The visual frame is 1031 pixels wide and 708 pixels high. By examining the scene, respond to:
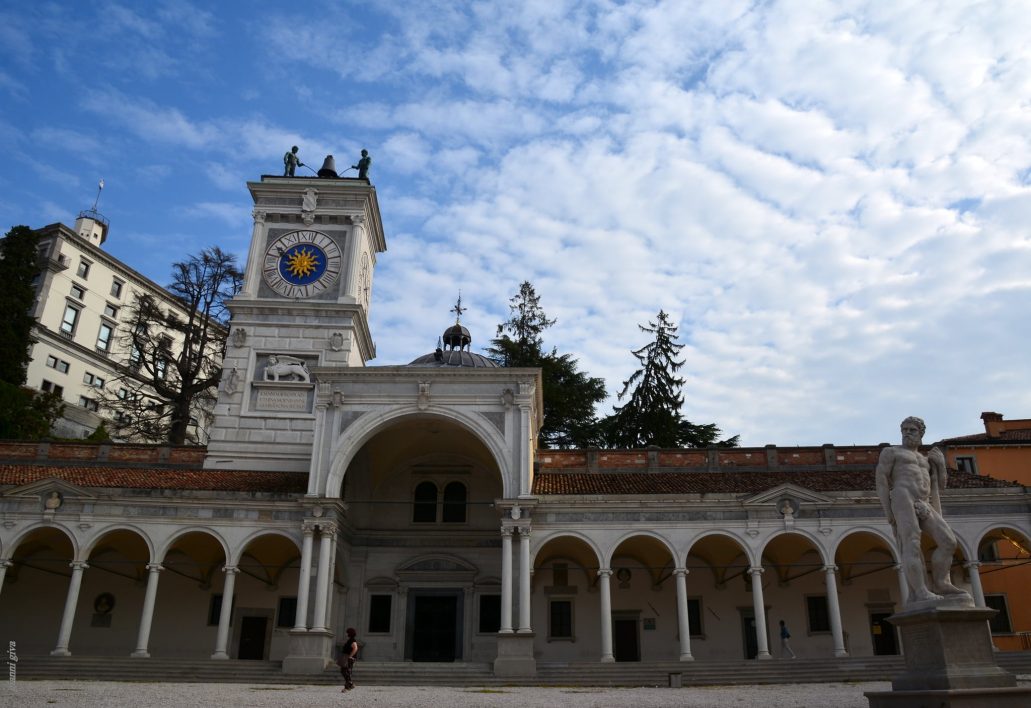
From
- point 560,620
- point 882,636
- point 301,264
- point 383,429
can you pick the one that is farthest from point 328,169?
point 882,636

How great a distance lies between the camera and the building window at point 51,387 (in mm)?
49153

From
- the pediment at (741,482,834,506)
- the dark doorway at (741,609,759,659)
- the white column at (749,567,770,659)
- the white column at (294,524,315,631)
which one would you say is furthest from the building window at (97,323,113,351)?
the white column at (749,567,770,659)

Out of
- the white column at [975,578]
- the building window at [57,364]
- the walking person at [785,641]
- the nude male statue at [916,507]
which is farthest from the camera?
the building window at [57,364]

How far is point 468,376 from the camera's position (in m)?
25.1

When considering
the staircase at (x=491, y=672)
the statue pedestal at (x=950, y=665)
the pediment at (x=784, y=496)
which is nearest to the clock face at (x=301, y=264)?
the staircase at (x=491, y=672)

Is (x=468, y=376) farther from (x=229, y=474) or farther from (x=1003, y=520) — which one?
(x=1003, y=520)

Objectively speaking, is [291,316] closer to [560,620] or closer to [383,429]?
[383,429]

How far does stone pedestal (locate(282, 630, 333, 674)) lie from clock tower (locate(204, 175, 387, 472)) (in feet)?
23.4

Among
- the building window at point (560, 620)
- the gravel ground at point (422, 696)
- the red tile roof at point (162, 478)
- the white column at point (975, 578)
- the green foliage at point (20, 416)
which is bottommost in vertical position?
the gravel ground at point (422, 696)

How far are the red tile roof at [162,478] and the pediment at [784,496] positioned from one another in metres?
13.6

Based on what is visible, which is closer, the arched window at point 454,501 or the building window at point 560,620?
the building window at point 560,620

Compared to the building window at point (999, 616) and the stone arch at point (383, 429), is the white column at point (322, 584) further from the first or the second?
the building window at point (999, 616)

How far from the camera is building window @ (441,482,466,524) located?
94.3 feet

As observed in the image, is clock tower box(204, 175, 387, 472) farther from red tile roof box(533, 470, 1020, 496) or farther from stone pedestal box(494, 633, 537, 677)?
stone pedestal box(494, 633, 537, 677)
